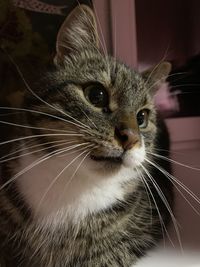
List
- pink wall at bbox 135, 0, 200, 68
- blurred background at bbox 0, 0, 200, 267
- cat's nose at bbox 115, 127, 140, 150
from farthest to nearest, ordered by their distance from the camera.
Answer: pink wall at bbox 135, 0, 200, 68
blurred background at bbox 0, 0, 200, 267
cat's nose at bbox 115, 127, 140, 150

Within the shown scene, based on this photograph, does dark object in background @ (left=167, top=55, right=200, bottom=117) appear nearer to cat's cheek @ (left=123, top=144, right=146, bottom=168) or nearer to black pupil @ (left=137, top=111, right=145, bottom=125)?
black pupil @ (left=137, top=111, right=145, bottom=125)

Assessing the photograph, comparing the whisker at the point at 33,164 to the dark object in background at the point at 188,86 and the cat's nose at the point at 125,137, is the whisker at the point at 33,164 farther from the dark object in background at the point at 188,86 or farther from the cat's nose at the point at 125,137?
the dark object in background at the point at 188,86

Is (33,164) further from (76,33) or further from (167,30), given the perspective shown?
(167,30)

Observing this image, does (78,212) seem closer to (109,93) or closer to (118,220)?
(118,220)

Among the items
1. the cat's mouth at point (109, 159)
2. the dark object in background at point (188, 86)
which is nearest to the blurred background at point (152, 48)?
the dark object in background at point (188, 86)

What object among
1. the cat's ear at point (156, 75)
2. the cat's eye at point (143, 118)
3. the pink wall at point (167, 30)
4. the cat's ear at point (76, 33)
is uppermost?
the pink wall at point (167, 30)

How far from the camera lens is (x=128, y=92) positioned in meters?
0.70

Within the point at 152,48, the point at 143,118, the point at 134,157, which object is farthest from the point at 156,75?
the point at 152,48

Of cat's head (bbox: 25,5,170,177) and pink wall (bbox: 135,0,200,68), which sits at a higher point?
pink wall (bbox: 135,0,200,68)

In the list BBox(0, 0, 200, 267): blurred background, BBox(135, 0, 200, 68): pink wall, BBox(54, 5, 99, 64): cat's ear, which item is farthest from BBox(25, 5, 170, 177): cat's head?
BBox(135, 0, 200, 68): pink wall

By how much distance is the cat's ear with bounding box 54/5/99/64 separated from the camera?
685mm

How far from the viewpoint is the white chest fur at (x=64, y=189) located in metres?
0.65

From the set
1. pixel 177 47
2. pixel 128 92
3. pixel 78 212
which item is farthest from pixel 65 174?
pixel 177 47

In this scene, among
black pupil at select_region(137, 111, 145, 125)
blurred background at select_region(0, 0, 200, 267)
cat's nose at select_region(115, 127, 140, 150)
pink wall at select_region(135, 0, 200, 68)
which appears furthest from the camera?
pink wall at select_region(135, 0, 200, 68)
